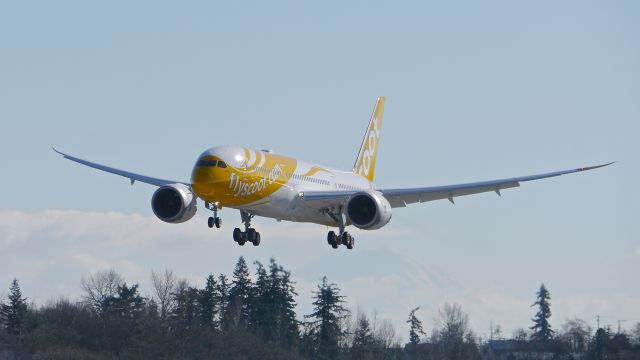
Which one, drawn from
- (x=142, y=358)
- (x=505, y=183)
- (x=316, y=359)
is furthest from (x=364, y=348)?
(x=505, y=183)

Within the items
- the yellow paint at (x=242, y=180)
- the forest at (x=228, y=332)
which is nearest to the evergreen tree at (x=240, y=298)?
the forest at (x=228, y=332)

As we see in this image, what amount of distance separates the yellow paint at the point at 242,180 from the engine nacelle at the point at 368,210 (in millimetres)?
3863

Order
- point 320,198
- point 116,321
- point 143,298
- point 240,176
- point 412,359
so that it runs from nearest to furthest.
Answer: point 240,176 < point 320,198 < point 116,321 < point 143,298 < point 412,359

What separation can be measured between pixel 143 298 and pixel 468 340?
31091 mm

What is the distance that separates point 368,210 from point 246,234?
597 centimetres

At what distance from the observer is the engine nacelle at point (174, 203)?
6856cm

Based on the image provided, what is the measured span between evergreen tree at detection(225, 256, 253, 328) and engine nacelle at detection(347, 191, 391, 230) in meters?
41.0

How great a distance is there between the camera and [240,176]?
65062mm

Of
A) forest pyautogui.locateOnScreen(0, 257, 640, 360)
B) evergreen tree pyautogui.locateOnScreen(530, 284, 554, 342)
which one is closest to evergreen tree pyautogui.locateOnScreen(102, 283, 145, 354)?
forest pyautogui.locateOnScreen(0, 257, 640, 360)

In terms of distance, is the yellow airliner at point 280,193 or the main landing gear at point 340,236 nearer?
the yellow airliner at point 280,193

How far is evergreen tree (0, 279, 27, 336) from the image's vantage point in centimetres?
10297

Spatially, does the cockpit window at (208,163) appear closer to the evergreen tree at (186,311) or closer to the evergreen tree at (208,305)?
the evergreen tree at (186,311)

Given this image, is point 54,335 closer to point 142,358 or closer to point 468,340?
point 142,358

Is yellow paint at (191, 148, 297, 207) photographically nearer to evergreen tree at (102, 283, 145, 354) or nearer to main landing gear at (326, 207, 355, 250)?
main landing gear at (326, 207, 355, 250)
